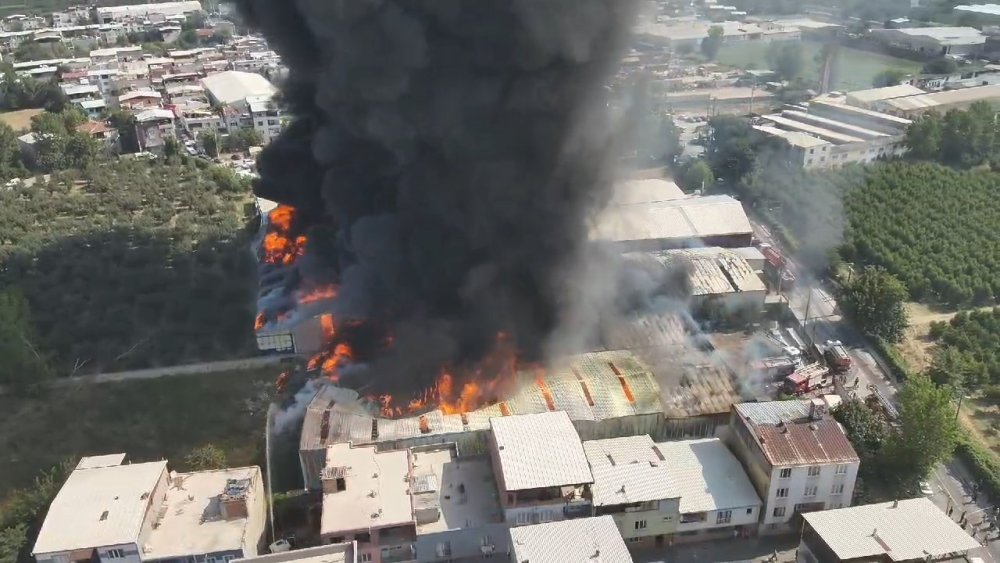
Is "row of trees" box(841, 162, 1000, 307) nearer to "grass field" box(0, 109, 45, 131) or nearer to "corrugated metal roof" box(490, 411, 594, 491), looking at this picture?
"corrugated metal roof" box(490, 411, 594, 491)

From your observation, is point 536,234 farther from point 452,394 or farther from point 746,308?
point 746,308

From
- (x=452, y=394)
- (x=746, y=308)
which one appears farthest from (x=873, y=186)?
(x=452, y=394)

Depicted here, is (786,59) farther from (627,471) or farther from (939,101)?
(627,471)

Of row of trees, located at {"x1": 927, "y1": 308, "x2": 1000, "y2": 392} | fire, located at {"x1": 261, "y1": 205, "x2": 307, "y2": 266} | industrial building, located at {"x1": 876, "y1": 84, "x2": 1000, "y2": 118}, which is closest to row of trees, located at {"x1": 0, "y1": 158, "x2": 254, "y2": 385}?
fire, located at {"x1": 261, "y1": 205, "x2": 307, "y2": 266}

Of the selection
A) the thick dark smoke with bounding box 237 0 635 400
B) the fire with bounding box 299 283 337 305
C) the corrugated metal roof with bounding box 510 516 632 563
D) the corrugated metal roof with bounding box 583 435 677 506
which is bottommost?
the fire with bounding box 299 283 337 305

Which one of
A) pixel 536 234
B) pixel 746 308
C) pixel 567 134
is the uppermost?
pixel 567 134

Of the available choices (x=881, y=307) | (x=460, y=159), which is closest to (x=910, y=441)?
(x=881, y=307)
